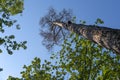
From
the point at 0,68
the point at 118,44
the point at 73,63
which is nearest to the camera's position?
the point at 118,44

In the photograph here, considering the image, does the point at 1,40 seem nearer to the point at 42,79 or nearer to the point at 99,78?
the point at 42,79

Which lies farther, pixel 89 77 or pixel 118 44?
pixel 89 77

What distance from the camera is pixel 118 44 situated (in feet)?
17.5

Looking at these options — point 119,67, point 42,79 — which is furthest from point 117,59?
point 42,79

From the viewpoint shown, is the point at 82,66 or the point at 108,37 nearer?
the point at 108,37

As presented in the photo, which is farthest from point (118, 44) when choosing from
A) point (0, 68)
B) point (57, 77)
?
point (57, 77)

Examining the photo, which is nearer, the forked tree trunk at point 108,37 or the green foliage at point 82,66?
the forked tree trunk at point 108,37

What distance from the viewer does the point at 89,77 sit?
14.3 metres

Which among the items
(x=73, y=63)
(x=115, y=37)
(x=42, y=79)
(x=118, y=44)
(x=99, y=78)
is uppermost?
(x=73, y=63)

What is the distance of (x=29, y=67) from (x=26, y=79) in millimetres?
996

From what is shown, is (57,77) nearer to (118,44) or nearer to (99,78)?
(99,78)

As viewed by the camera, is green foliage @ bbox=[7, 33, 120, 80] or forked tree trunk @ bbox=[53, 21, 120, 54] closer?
forked tree trunk @ bbox=[53, 21, 120, 54]

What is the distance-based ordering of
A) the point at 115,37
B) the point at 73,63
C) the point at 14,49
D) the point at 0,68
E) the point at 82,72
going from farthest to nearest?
the point at 73,63 → the point at 82,72 → the point at 14,49 → the point at 0,68 → the point at 115,37

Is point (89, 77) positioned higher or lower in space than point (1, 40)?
lower
